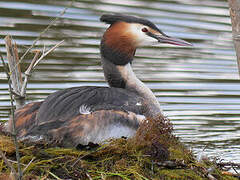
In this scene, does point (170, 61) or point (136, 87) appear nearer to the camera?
point (136, 87)

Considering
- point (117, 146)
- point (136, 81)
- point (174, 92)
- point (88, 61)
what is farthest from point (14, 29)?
point (117, 146)

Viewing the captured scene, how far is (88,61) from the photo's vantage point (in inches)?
431

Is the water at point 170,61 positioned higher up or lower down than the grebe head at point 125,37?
lower down

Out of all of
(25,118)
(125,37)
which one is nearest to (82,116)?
(25,118)

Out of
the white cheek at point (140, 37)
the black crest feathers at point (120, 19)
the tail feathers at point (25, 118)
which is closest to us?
the tail feathers at point (25, 118)

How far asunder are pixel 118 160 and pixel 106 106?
764 millimetres

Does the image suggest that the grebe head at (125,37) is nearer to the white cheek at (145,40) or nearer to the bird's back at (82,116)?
the white cheek at (145,40)

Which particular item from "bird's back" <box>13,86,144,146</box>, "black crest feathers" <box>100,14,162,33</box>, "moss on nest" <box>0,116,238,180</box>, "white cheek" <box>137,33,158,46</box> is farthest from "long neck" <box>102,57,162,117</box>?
"moss on nest" <box>0,116,238,180</box>

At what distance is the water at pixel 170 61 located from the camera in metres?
9.26

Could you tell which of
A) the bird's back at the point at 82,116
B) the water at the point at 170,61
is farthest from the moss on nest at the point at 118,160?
the water at the point at 170,61

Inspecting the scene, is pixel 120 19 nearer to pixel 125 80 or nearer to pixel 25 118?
pixel 125 80

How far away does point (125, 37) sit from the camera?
24.1 ft

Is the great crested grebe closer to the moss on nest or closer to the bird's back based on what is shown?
the bird's back

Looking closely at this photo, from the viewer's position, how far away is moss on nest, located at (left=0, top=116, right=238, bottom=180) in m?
5.49
